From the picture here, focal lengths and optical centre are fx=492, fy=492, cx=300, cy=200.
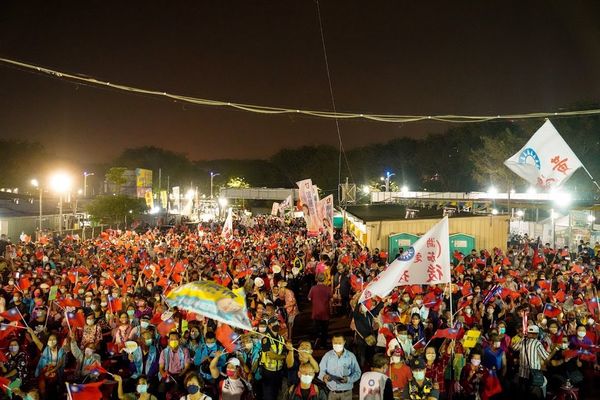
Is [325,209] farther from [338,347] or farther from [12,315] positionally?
[338,347]

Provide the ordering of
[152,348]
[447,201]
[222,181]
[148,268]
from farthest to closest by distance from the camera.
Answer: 1. [222,181]
2. [447,201]
3. [148,268]
4. [152,348]

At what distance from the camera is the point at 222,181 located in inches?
4577

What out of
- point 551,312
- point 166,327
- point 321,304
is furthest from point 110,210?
point 551,312

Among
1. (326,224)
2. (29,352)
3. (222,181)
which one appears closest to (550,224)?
(326,224)

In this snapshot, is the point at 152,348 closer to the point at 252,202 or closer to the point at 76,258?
the point at 76,258

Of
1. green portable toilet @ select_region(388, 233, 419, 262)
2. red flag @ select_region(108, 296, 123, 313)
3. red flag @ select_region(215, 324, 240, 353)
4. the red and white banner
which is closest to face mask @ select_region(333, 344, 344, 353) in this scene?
red flag @ select_region(215, 324, 240, 353)

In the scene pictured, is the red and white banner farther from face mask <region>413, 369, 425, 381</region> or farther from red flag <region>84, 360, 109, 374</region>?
face mask <region>413, 369, 425, 381</region>

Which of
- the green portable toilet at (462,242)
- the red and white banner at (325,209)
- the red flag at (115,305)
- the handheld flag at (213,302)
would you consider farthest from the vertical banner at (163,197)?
the handheld flag at (213,302)

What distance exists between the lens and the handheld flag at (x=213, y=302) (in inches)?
230

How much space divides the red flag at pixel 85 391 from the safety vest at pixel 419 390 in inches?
144

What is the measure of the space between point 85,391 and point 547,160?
9910 mm

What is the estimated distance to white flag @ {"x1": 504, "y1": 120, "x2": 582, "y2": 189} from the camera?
10.6 m

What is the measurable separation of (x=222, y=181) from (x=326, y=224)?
100 m

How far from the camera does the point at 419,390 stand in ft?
18.2
